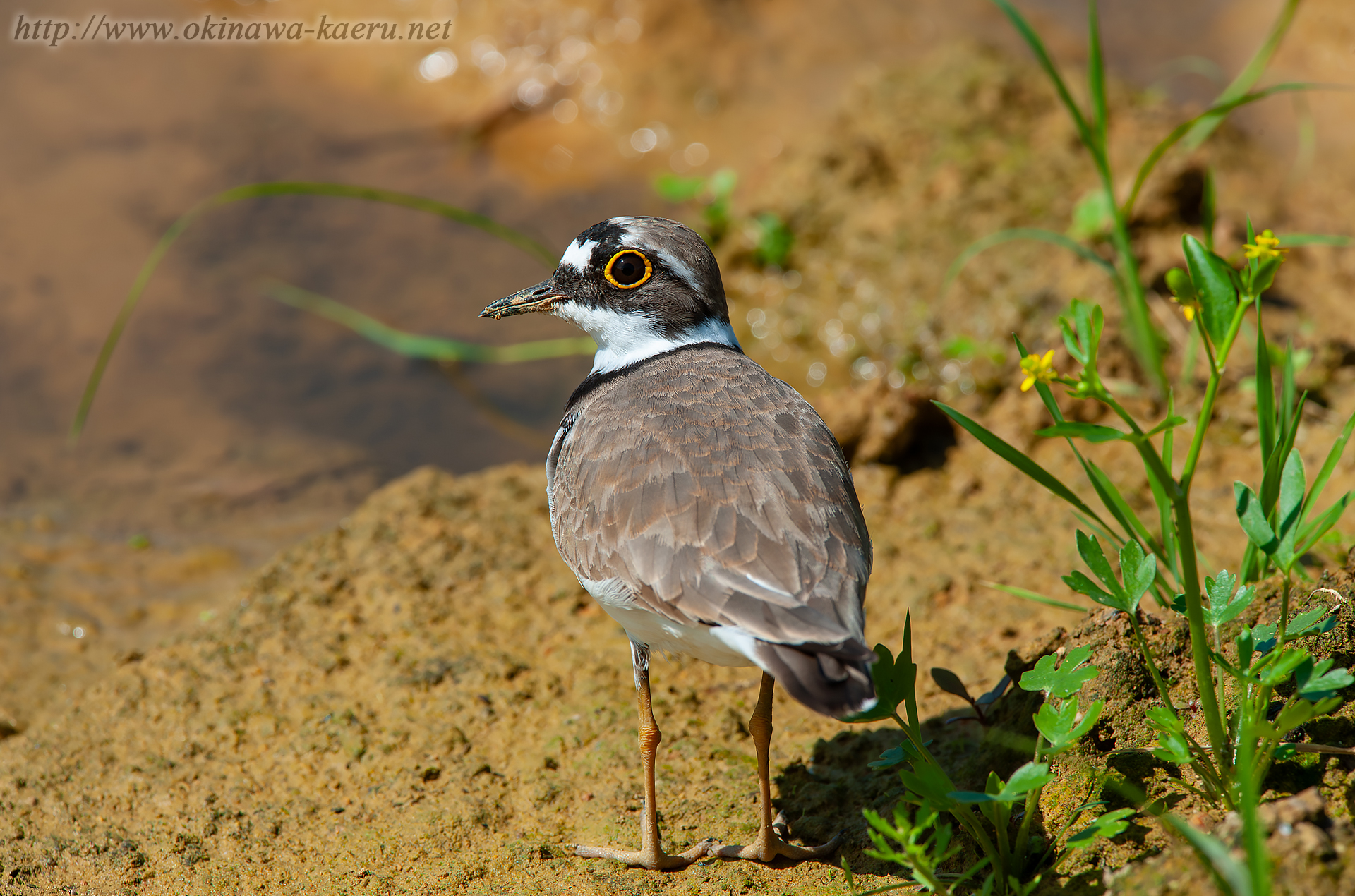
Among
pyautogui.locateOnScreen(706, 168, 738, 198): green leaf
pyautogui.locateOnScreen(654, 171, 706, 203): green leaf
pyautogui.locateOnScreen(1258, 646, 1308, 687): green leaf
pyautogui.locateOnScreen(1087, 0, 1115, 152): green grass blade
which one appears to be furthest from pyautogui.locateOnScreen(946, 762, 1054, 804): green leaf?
pyautogui.locateOnScreen(654, 171, 706, 203): green leaf

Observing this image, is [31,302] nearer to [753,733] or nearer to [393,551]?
[393,551]

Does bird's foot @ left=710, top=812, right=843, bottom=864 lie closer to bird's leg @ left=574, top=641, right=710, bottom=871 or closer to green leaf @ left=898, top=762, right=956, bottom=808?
bird's leg @ left=574, top=641, right=710, bottom=871

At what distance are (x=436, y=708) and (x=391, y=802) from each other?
55 centimetres

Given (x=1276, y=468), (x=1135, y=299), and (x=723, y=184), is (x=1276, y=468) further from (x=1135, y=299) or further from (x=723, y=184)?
(x=723, y=184)

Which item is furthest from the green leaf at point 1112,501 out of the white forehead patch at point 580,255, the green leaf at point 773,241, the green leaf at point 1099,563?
the green leaf at point 773,241

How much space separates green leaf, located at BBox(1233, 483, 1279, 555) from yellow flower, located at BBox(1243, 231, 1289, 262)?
626mm

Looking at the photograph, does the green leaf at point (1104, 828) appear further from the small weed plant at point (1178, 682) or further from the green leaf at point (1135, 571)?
the green leaf at point (1135, 571)

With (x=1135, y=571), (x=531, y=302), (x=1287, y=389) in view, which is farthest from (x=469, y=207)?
(x=1135, y=571)

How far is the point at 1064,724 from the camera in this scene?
2797 millimetres

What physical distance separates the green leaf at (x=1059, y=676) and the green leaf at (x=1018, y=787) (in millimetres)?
230

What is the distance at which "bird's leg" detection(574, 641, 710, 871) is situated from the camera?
3600mm

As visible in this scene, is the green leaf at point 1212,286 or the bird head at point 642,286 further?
the bird head at point 642,286

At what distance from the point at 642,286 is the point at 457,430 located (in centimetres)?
332

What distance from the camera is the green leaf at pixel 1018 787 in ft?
8.84
